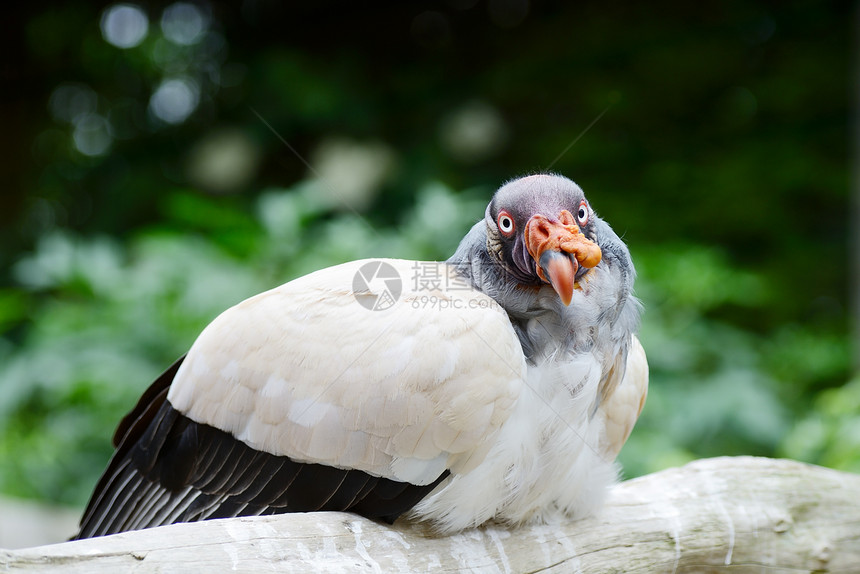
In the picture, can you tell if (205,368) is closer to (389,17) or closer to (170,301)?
(170,301)

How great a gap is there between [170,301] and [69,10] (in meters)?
3.85

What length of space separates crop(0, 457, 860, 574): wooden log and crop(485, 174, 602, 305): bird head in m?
0.66

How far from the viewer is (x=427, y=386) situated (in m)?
1.56

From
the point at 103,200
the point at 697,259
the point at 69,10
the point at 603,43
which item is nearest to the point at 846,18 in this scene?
the point at 603,43

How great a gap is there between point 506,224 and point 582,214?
172 millimetres

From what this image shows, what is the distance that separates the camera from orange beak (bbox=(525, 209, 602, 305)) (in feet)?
4.97

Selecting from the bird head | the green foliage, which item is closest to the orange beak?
the bird head

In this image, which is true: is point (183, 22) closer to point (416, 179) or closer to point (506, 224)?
point (416, 179)

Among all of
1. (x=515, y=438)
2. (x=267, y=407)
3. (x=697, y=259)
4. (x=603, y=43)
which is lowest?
(x=267, y=407)

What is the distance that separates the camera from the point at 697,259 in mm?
3834

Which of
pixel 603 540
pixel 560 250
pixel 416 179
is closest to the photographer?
pixel 560 250

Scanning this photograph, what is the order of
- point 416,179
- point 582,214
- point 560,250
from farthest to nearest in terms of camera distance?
1. point 416,179
2. point 582,214
3. point 560,250

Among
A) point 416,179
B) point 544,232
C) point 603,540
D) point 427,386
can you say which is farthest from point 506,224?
point 416,179

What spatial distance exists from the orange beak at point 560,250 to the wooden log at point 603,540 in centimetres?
68
